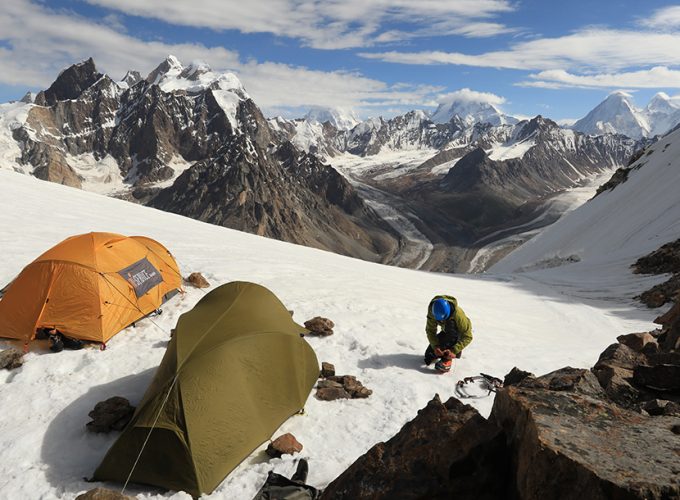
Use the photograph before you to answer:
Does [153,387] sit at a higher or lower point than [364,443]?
higher

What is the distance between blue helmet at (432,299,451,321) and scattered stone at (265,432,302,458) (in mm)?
4774

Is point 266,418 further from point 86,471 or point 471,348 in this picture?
point 471,348

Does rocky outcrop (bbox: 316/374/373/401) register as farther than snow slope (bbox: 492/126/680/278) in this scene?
No

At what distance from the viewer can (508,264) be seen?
60.7 m

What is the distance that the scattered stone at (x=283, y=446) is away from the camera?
24.8ft

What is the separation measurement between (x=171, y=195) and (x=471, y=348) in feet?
676

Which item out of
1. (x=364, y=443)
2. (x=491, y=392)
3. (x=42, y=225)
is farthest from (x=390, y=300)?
(x=42, y=225)

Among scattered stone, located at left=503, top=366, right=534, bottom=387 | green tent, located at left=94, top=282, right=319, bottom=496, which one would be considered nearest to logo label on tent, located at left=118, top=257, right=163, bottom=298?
green tent, located at left=94, top=282, right=319, bottom=496

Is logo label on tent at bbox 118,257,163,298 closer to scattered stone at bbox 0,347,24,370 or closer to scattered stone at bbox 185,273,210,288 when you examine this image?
scattered stone at bbox 185,273,210,288

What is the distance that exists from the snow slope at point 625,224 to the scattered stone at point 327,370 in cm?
2746

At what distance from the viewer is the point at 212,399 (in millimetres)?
7281

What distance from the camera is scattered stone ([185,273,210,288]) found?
49.5ft

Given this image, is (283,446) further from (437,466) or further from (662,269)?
(662,269)

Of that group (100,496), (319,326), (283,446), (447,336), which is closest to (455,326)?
(447,336)
